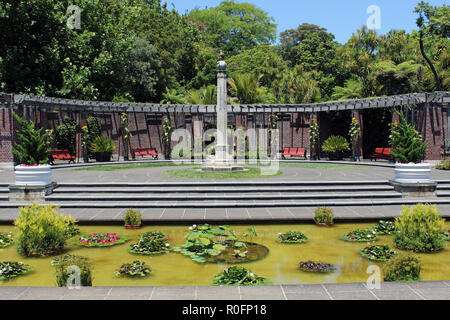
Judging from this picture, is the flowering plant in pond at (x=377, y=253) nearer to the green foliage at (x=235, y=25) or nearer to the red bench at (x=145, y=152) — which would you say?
the red bench at (x=145, y=152)

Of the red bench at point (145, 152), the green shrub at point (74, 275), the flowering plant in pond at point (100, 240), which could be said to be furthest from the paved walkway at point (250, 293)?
the red bench at point (145, 152)

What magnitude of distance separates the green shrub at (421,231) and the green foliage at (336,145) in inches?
719

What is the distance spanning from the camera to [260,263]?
7.38 meters

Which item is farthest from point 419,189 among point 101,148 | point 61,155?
point 61,155

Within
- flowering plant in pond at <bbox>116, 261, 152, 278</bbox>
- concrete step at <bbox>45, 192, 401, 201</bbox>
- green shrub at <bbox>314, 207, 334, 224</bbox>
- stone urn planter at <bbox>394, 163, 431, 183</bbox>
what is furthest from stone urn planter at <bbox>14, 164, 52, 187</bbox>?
stone urn planter at <bbox>394, 163, 431, 183</bbox>

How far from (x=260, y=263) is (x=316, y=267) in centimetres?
105

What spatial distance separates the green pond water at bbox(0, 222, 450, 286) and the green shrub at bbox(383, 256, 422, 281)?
Result: 68 cm

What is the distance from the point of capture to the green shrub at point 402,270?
5809 mm

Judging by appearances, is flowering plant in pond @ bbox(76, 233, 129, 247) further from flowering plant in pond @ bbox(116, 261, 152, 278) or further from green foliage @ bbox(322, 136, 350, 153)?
green foliage @ bbox(322, 136, 350, 153)

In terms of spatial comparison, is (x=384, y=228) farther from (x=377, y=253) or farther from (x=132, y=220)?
(x=132, y=220)

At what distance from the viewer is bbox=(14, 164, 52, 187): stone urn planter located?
12539 millimetres

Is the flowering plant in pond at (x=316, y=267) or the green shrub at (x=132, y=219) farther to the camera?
the green shrub at (x=132, y=219)
